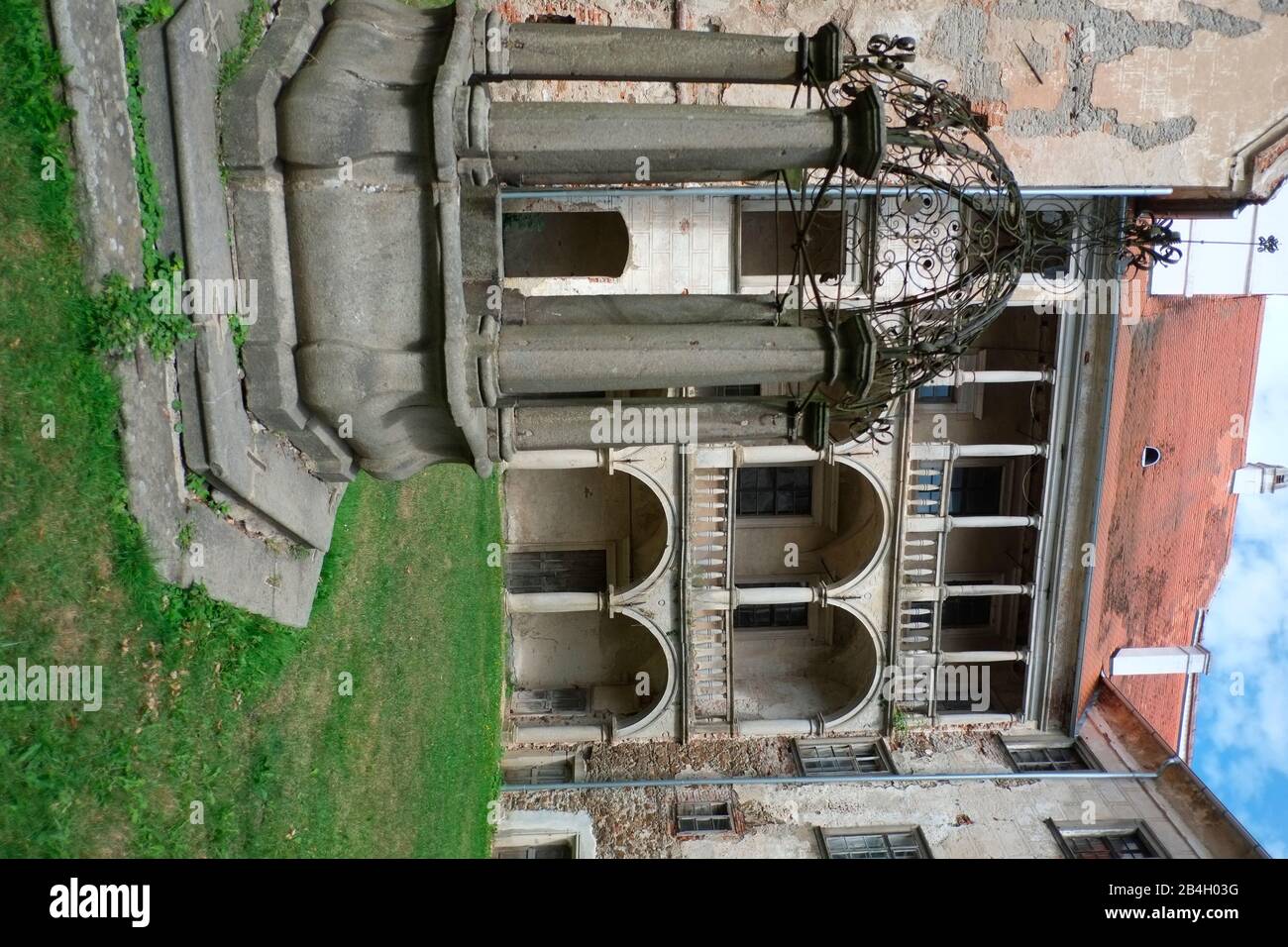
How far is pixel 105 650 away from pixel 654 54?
15.5ft

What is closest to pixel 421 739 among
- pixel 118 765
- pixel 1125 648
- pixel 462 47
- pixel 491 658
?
pixel 491 658

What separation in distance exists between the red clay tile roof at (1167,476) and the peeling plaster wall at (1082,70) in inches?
103

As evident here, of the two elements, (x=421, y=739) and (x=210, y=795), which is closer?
(x=210, y=795)

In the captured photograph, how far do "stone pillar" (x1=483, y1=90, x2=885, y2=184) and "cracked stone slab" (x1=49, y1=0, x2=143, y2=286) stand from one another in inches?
70.6

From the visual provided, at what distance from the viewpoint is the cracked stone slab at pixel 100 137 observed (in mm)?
4430

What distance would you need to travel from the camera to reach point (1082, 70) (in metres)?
11.5

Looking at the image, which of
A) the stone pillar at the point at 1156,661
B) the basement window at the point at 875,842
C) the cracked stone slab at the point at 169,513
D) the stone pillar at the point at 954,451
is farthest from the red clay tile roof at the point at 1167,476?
the cracked stone slab at the point at 169,513

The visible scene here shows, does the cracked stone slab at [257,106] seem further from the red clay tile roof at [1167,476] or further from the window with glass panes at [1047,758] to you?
the window with glass panes at [1047,758]

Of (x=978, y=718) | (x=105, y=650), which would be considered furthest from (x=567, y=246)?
(x=978, y=718)

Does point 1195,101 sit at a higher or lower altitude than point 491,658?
higher
